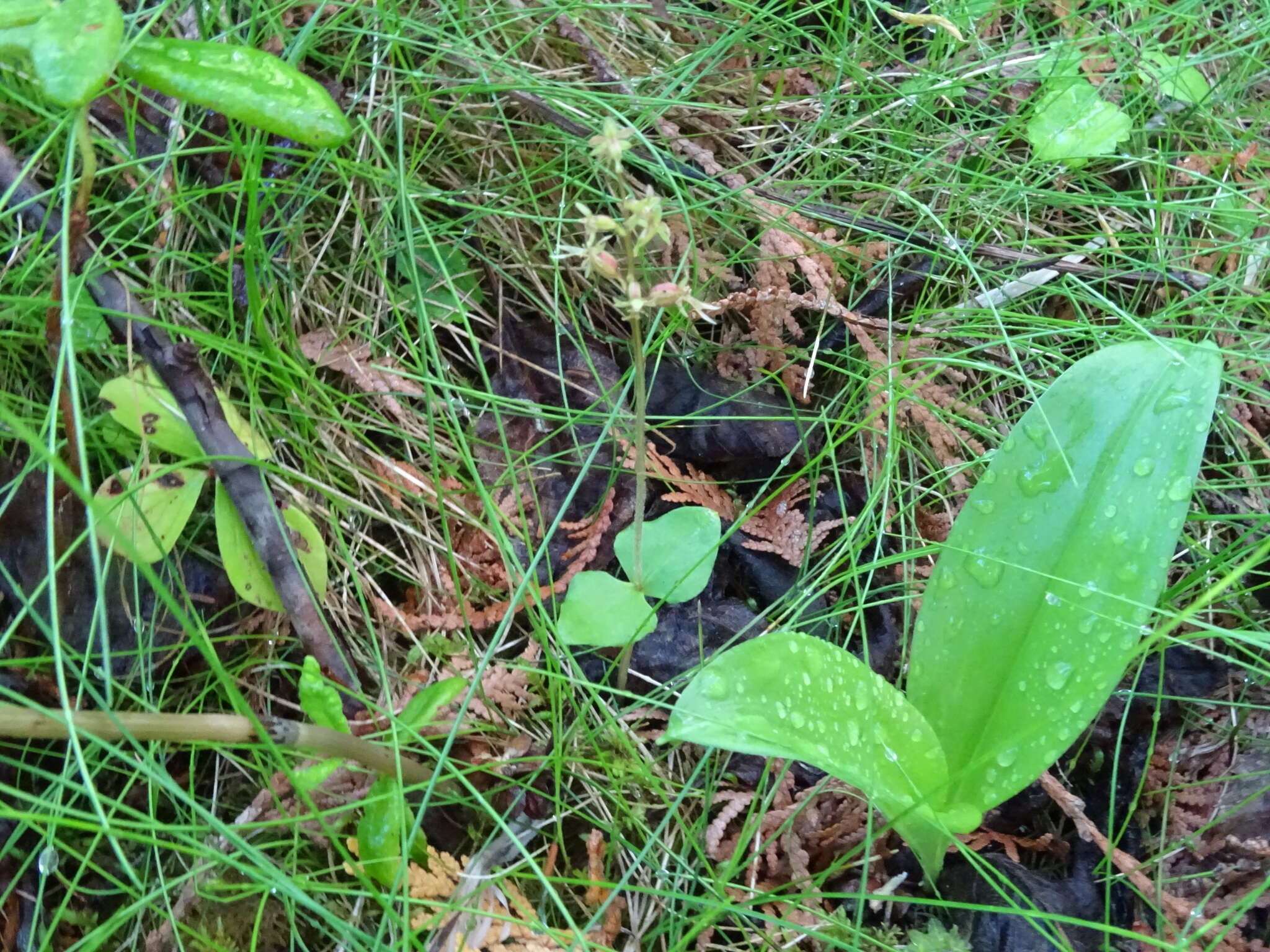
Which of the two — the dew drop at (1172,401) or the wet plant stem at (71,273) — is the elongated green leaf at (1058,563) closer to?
the dew drop at (1172,401)

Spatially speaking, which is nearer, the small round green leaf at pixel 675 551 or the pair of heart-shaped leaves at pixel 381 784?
the pair of heart-shaped leaves at pixel 381 784

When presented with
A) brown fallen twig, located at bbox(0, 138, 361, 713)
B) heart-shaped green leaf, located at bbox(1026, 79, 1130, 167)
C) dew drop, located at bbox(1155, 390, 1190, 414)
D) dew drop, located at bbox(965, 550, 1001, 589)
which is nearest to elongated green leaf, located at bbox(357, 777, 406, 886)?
brown fallen twig, located at bbox(0, 138, 361, 713)

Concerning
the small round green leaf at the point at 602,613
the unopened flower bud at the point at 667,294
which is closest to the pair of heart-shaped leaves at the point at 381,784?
the small round green leaf at the point at 602,613

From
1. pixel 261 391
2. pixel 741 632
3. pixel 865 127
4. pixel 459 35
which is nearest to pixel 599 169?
pixel 459 35

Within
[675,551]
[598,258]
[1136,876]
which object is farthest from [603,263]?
[1136,876]

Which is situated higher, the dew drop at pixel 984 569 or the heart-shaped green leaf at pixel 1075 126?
the heart-shaped green leaf at pixel 1075 126

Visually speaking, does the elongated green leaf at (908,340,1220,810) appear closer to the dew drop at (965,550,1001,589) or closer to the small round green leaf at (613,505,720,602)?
the dew drop at (965,550,1001,589)

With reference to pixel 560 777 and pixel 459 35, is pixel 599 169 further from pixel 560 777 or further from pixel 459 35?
pixel 560 777

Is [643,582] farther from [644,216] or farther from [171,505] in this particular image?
[171,505]
